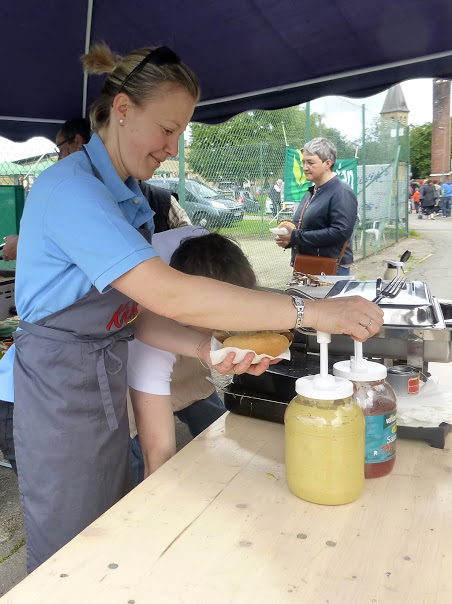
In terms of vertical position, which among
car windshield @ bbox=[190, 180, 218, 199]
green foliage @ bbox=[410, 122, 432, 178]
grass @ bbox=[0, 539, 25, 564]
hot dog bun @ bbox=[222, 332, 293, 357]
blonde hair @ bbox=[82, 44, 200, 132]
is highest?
green foliage @ bbox=[410, 122, 432, 178]

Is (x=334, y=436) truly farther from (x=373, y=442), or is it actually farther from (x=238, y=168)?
(x=238, y=168)

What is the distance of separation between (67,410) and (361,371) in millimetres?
721

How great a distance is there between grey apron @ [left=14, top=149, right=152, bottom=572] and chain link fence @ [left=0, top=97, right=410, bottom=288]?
8.58ft

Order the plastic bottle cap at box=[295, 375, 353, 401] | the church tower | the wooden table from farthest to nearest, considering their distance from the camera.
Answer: the church tower → the plastic bottle cap at box=[295, 375, 353, 401] → the wooden table

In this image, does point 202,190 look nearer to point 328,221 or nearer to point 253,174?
point 253,174

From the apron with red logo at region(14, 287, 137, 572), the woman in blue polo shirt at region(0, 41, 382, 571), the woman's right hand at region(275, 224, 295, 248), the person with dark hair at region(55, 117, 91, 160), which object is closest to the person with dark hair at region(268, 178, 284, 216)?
the woman's right hand at region(275, 224, 295, 248)

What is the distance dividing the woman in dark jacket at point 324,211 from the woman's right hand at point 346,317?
9.88ft

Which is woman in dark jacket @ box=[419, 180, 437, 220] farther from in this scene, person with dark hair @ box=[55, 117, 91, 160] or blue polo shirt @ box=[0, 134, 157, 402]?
blue polo shirt @ box=[0, 134, 157, 402]

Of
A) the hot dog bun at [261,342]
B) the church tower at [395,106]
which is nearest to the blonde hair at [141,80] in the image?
the hot dog bun at [261,342]

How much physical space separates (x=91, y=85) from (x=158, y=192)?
117 cm

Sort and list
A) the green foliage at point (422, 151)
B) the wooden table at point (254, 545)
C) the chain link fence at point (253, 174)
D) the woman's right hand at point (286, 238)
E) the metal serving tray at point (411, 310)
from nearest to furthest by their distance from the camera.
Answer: the wooden table at point (254, 545), the metal serving tray at point (411, 310), the woman's right hand at point (286, 238), the chain link fence at point (253, 174), the green foliage at point (422, 151)

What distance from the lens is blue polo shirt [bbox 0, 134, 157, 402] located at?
1.12 metres

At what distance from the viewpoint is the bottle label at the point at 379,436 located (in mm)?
1202

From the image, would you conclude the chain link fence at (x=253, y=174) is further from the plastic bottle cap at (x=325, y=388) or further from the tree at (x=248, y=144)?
the plastic bottle cap at (x=325, y=388)
